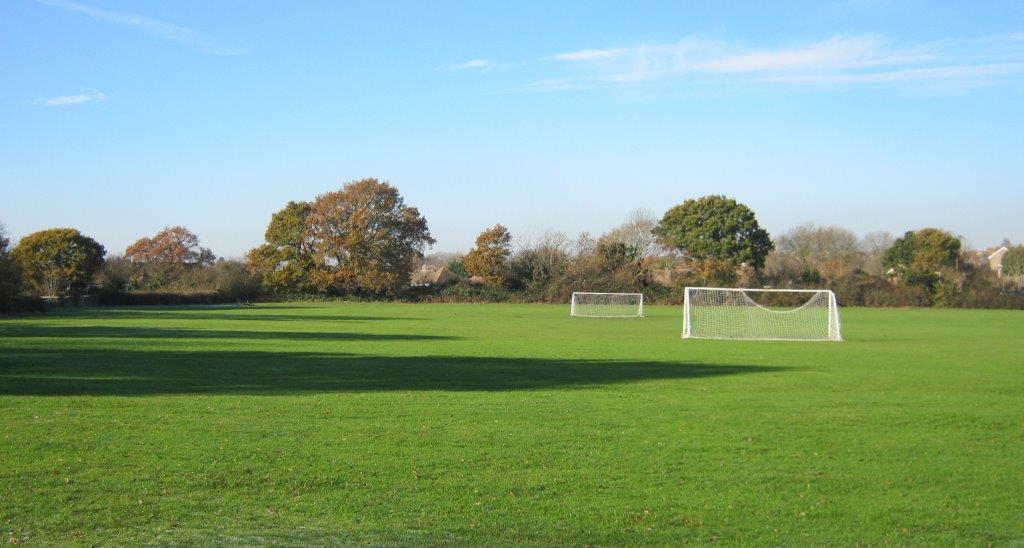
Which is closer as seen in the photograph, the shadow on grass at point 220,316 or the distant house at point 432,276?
the shadow on grass at point 220,316

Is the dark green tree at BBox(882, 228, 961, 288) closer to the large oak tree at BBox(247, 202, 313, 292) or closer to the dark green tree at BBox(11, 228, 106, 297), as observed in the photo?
the large oak tree at BBox(247, 202, 313, 292)

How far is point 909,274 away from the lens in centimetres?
7481

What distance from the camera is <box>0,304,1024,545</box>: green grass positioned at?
7113 mm

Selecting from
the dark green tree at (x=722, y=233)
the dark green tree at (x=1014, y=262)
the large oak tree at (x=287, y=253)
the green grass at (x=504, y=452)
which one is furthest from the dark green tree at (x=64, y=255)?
the dark green tree at (x=1014, y=262)

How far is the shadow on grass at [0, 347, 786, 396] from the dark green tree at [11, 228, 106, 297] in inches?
1917

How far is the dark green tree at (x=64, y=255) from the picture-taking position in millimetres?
67062

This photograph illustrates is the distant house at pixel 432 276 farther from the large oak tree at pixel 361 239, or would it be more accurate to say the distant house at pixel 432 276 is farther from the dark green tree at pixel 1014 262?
the dark green tree at pixel 1014 262

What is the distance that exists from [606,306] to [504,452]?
57.3 meters

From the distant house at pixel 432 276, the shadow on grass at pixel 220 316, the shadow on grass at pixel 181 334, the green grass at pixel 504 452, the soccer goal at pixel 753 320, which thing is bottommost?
the green grass at pixel 504 452

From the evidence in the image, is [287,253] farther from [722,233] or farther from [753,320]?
[753,320]

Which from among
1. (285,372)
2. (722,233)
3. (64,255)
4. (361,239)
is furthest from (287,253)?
(285,372)

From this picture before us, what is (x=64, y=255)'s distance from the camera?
227ft

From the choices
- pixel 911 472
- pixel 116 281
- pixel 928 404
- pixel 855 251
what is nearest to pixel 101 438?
pixel 911 472

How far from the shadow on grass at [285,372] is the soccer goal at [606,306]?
34.9m
